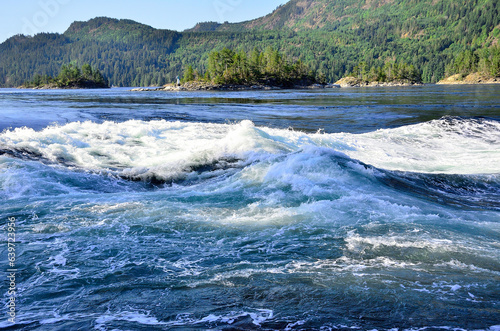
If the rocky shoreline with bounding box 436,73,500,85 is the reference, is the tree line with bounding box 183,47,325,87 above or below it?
above

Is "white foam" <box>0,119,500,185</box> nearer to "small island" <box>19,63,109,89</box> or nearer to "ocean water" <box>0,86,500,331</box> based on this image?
"ocean water" <box>0,86,500,331</box>

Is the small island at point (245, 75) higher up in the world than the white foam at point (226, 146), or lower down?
higher up

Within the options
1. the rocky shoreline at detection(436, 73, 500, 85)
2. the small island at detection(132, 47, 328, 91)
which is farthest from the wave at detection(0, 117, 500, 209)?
the rocky shoreline at detection(436, 73, 500, 85)

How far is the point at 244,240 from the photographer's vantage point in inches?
261

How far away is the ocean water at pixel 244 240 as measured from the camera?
4445 mm

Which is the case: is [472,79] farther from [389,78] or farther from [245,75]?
[245,75]

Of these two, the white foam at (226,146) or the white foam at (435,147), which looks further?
the white foam at (435,147)

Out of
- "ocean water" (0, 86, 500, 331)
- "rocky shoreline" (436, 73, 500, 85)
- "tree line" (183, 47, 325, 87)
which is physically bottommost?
"ocean water" (0, 86, 500, 331)

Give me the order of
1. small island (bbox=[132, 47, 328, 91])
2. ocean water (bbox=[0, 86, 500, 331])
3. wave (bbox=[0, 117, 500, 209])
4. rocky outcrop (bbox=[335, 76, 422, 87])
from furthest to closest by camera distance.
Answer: rocky outcrop (bbox=[335, 76, 422, 87]), small island (bbox=[132, 47, 328, 91]), wave (bbox=[0, 117, 500, 209]), ocean water (bbox=[0, 86, 500, 331])

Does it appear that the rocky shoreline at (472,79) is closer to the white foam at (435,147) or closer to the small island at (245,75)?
the small island at (245,75)

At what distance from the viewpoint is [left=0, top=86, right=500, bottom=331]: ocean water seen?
14.6 feet

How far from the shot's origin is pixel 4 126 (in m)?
21.4

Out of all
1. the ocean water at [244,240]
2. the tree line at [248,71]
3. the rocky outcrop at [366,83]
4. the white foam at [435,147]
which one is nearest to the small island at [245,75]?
the tree line at [248,71]

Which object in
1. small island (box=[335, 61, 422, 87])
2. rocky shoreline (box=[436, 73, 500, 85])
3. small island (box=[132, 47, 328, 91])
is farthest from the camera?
small island (box=[335, 61, 422, 87])
